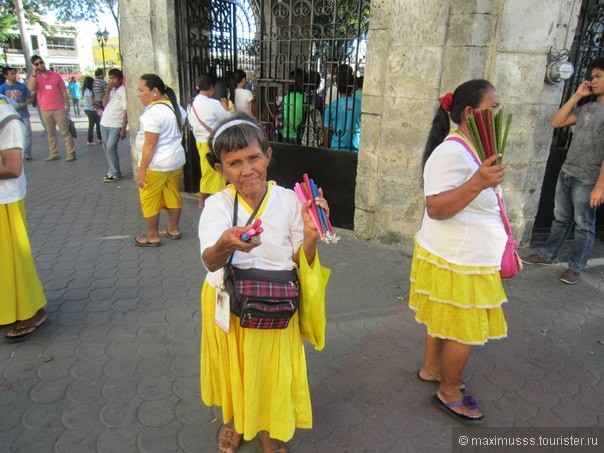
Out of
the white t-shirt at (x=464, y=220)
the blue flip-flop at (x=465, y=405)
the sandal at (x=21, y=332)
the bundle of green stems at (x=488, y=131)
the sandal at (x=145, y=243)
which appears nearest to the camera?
the bundle of green stems at (x=488, y=131)

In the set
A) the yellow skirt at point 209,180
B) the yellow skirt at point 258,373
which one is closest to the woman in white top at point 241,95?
the yellow skirt at point 209,180

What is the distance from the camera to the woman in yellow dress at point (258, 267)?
5.98 feet

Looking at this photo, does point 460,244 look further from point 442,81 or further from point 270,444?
point 442,81

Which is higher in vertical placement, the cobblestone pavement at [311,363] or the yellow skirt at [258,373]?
the yellow skirt at [258,373]

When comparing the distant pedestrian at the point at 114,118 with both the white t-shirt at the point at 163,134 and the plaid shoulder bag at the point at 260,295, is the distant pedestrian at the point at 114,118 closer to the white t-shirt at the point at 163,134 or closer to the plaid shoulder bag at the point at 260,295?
the white t-shirt at the point at 163,134

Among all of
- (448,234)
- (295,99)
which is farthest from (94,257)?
(448,234)

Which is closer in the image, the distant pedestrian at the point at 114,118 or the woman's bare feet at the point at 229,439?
the woman's bare feet at the point at 229,439

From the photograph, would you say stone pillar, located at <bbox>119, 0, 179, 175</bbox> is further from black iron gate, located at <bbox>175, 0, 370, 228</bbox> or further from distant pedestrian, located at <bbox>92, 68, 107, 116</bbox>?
distant pedestrian, located at <bbox>92, 68, 107, 116</bbox>

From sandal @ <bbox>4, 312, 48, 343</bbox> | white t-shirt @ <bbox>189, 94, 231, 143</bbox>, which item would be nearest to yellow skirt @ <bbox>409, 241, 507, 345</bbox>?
sandal @ <bbox>4, 312, 48, 343</bbox>

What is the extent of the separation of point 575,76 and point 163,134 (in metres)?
4.93

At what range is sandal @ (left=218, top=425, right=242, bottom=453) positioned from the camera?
2.26 m

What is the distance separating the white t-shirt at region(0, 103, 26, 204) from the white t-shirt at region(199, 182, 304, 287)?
6.01ft

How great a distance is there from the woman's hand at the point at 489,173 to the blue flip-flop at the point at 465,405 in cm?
135

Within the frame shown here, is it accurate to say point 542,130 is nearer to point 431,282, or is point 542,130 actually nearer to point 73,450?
point 431,282
